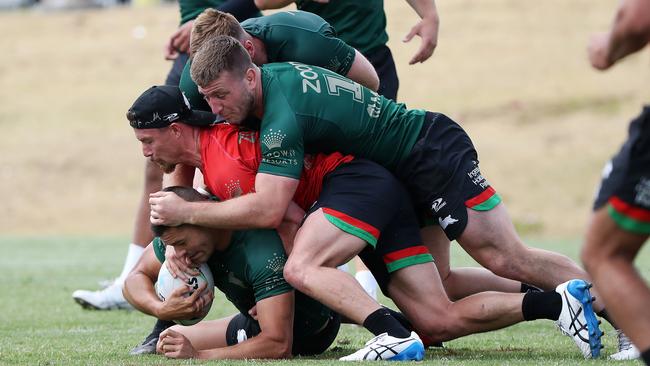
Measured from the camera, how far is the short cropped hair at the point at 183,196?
5.82 m

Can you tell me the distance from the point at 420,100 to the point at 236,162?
25737 mm

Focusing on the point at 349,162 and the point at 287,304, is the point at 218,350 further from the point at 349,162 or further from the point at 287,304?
the point at 349,162

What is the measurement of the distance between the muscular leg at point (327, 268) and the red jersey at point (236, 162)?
412mm

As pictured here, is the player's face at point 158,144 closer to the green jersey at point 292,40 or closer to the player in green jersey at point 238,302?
the player in green jersey at point 238,302

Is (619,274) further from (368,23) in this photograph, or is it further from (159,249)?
(368,23)

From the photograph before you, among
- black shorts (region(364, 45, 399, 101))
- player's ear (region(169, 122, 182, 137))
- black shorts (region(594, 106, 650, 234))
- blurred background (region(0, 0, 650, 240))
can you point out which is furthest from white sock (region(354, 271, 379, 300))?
blurred background (region(0, 0, 650, 240))

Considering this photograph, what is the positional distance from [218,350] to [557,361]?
165 cm

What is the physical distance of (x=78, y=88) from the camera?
1405 inches

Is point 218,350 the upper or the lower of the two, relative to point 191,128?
lower

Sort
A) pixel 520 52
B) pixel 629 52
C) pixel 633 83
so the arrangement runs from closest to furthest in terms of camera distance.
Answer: pixel 629 52, pixel 633 83, pixel 520 52

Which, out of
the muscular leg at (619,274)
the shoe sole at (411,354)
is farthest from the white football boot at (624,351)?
Result: the muscular leg at (619,274)

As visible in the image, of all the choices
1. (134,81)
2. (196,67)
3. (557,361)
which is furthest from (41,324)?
(134,81)

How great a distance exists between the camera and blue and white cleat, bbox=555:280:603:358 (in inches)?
221

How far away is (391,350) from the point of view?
5488mm
